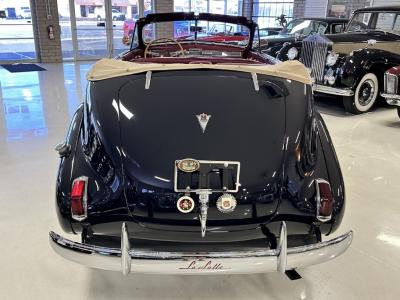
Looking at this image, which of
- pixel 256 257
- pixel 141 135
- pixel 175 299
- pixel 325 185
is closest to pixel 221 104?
pixel 141 135

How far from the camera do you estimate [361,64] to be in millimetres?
5824

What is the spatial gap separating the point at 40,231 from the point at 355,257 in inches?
85.5

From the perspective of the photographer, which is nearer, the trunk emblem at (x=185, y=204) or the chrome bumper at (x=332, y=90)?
the trunk emblem at (x=185, y=204)

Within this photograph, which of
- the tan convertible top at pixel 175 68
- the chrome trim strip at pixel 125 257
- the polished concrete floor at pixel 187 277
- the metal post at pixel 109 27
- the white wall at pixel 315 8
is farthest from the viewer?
the white wall at pixel 315 8

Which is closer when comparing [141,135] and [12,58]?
[141,135]

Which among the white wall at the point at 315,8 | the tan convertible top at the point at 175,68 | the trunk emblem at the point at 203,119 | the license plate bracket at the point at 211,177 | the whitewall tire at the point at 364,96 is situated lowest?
the whitewall tire at the point at 364,96

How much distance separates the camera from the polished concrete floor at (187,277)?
2.18 meters

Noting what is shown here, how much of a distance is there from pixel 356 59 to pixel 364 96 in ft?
2.17

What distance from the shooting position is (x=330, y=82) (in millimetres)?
6043

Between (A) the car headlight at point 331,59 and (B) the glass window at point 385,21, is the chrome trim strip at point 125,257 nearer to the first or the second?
(A) the car headlight at point 331,59

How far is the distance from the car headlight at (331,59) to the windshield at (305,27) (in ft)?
9.47

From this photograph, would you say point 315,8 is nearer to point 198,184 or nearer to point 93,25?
point 93,25

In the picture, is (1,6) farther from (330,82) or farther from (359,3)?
(359,3)

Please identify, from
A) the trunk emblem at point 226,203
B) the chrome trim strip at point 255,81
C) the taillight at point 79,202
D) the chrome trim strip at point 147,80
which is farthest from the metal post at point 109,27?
the trunk emblem at point 226,203
